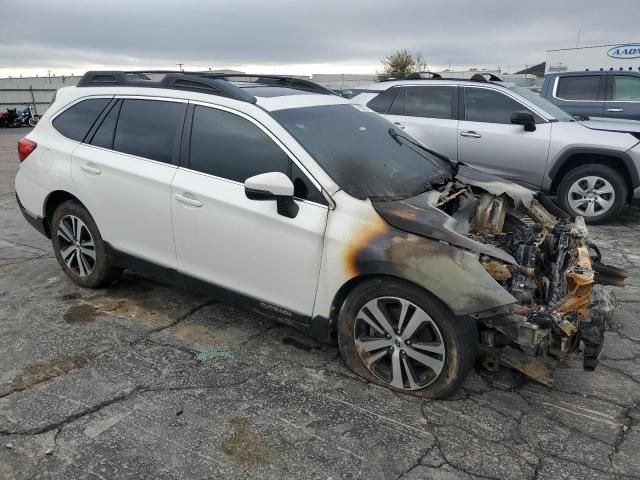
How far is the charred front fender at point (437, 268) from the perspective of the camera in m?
2.73

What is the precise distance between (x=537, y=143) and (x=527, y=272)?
4456mm

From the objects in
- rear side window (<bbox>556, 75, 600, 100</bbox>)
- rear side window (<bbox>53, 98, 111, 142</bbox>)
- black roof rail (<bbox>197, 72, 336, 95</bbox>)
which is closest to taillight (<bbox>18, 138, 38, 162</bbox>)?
rear side window (<bbox>53, 98, 111, 142</bbox>)

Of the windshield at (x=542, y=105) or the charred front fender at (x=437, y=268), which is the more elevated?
the windshield at (x=542, y=105)

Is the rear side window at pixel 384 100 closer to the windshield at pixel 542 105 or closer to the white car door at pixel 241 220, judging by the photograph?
the windshield at pixel 542 105

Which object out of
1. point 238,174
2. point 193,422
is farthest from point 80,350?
point 238,174

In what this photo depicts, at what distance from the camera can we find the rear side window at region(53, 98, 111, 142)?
169 inches

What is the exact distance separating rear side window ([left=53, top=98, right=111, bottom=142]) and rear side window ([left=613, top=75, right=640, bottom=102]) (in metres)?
8.99

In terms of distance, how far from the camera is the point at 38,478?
2486 millimetres

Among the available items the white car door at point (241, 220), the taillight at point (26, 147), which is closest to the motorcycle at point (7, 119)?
the taillight at point (26, 147)

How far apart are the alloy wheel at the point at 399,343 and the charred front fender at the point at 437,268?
0.18m

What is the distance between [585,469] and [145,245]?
3094 mm

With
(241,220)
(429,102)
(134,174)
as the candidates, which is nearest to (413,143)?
(241,220)

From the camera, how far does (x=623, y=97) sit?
9.66 meters

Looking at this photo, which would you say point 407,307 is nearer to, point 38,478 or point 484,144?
point 38,478
